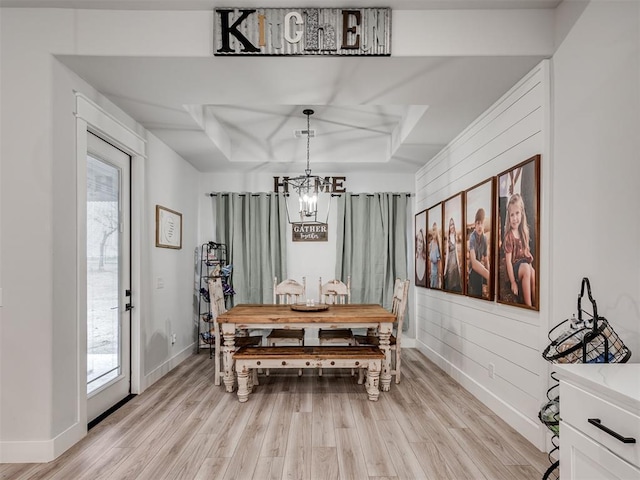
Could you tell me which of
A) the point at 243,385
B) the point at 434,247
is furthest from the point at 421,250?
the point at 243,385

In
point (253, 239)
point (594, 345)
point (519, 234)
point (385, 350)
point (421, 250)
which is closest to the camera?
point (594, 345)

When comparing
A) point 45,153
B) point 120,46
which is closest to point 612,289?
point 120,46

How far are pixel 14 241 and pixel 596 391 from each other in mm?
3122

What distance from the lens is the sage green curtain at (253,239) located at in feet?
19.5

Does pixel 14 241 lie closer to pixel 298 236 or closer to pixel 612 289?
pixel 612 289

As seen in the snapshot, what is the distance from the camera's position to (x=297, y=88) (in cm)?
318

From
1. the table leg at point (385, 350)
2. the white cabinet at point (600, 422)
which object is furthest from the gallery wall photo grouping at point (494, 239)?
the white cabinet at point (600, 422)

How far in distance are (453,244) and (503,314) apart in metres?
1.17

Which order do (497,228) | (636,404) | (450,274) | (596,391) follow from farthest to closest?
(450,274) → (497,228) → (596,391) → (636,404)

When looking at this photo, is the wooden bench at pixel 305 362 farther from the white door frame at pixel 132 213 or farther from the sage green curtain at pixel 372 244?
the sage green curtain at pixel 372 244

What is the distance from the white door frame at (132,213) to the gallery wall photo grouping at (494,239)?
306cm

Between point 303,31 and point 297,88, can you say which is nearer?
point 303,31

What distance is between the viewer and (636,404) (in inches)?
50.2

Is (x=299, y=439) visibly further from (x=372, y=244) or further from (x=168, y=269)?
(x=372, y=244)
